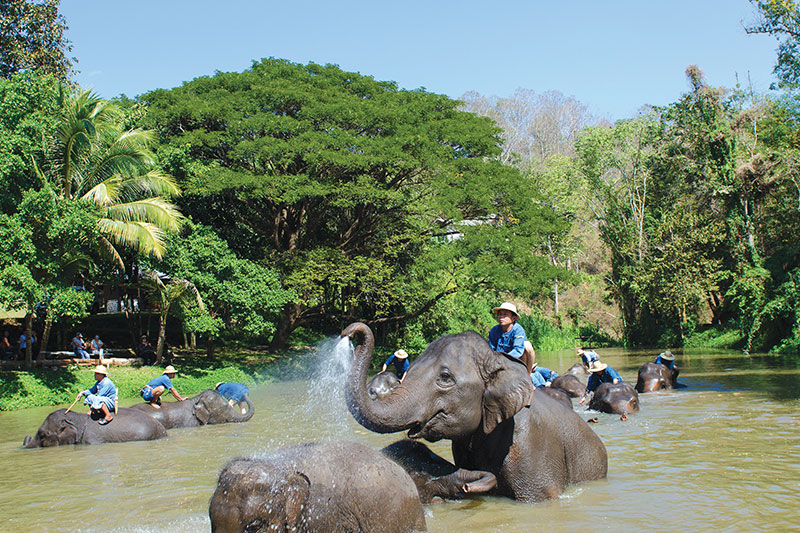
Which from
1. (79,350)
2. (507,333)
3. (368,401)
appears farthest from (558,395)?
(79,350)

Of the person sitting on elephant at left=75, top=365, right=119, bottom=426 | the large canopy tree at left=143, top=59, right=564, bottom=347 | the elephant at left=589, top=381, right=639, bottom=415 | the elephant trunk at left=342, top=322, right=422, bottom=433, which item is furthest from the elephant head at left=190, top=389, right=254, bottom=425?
the large canopy tree at left=143, top=59, right=564, bottom=347

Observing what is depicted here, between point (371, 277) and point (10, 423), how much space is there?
14292mm

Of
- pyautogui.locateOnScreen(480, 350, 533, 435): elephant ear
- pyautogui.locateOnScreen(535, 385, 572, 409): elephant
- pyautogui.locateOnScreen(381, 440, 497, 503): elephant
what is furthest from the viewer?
pyautogui.locateOnScreen(535, 385, 572, 409): elephant

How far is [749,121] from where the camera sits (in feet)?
95.8

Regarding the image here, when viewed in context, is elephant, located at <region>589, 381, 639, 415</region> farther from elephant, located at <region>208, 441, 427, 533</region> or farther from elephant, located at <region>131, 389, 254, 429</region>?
elephant, located at <region>208, 441, 427, 533</region>

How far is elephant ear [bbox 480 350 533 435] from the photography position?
17.4 feet

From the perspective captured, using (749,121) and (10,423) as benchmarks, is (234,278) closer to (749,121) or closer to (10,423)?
(10,423)

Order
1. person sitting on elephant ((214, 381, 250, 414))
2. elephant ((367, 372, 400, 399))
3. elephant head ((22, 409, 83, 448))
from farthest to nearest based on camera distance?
person sitting on elephant ((214, 381, 250, 414)), elephant head ((22, 409, 83, 448)), elephant ((367, 372, 400, 399))

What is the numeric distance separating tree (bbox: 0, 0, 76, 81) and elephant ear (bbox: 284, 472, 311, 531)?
2554 centimetres

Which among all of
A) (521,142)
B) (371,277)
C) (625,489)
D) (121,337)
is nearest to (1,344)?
(121,337)

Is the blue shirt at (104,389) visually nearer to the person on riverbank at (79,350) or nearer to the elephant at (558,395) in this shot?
the elephant at (558,395)

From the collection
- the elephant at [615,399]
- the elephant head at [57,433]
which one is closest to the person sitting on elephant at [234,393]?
the elephant head at [57,433]

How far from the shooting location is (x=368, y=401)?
15.6 feet

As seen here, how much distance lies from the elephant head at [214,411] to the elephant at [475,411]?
371 inches
